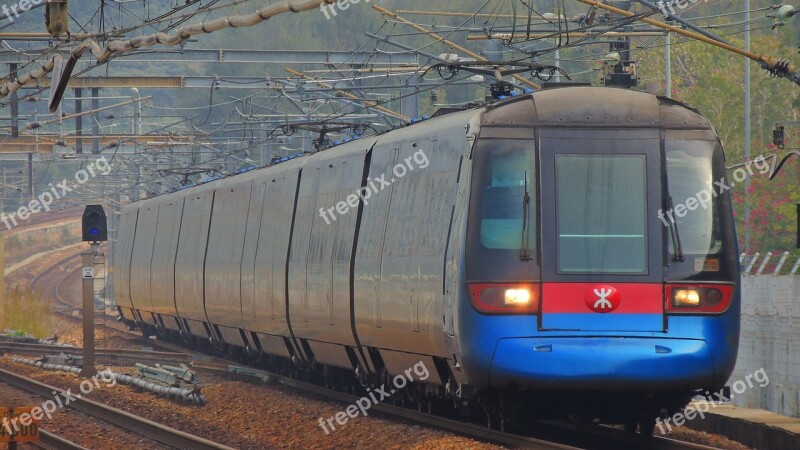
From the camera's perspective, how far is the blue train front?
1254cm

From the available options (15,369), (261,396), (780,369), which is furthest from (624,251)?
(15,369)

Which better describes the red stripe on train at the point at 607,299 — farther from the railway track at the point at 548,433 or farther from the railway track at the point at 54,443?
the railway track at the point at 54,443

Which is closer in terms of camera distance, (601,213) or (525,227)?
(601,213)

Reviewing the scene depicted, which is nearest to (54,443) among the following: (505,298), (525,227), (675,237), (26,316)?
(505,298)

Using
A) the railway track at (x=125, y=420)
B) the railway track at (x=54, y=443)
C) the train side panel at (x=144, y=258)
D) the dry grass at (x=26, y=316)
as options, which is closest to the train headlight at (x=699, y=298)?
the railway track at (x=125, y=420)

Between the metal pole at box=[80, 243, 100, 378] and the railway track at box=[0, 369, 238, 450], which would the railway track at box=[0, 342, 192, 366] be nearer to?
the metal pole at box=[80, 243, 100, 378]

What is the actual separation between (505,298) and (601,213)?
3.61 ft

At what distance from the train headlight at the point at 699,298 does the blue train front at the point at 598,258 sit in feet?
0.04

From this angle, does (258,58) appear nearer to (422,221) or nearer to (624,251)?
(422,221)

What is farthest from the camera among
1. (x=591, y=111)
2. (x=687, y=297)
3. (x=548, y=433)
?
(x=548, y=433)

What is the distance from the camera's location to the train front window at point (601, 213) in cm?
1277

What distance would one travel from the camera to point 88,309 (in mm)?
26031

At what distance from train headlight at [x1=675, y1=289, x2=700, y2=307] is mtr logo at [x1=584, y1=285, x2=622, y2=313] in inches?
20.1

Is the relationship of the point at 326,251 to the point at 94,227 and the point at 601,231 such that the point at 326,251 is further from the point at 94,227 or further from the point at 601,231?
the point at 94,227
